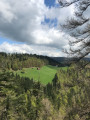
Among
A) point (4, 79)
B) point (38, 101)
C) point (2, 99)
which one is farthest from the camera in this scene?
point (38, 101)

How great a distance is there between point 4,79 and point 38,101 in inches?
745

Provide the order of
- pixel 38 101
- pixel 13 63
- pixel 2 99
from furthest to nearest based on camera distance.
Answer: pixel 13 63
pixel 38 101
pixel 2 99

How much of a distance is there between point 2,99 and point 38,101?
16.5m

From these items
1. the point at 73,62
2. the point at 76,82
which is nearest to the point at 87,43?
the point at 73,62

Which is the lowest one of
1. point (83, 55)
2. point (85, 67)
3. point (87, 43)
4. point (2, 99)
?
point (2, 99)

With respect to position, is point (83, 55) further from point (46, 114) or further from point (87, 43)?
point (46, 114)

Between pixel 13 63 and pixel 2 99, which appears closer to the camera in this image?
pixel 2 99

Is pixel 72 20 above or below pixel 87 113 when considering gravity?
above

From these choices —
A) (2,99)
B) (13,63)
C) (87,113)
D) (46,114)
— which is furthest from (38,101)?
(13,63)

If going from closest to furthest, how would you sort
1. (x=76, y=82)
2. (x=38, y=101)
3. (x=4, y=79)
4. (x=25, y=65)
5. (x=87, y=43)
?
1. (x=87, y=43)
2. (x=76, y=82)
3. (x=4, y=79)
4. (x=38, y=101)
5. (x=25, y=65)

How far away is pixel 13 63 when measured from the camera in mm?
104875

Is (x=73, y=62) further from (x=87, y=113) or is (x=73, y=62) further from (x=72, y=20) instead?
(x=87, y=113)

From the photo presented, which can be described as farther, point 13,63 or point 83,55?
point 13,63

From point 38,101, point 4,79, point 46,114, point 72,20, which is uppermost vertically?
point 72,20
